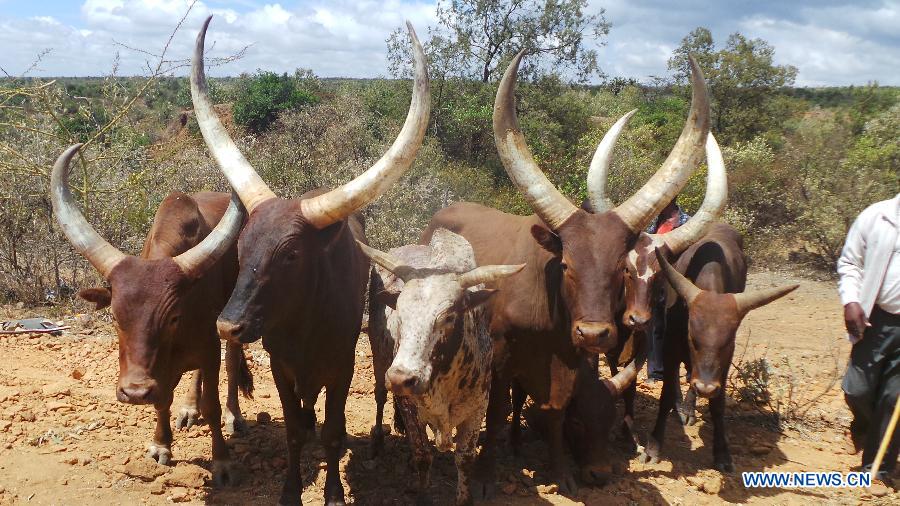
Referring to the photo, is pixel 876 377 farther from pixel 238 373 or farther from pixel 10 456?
pixel 10 456

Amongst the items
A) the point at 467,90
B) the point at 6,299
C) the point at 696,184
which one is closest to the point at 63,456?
the point at 6,299

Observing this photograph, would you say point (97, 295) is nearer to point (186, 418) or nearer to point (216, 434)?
point (216, 434)

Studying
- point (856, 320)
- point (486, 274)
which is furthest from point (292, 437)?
point (856, 320)

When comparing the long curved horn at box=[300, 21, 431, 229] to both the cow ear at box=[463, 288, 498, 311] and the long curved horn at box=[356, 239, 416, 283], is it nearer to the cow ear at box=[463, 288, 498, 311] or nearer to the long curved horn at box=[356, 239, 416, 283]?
the long curved horn at box=[356, 239, 416, 283]

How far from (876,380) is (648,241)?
202 centimetres

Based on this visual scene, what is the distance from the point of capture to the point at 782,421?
633 cm

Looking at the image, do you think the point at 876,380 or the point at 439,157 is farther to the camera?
the point at 439,157

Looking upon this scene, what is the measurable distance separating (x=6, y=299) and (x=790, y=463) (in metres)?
9.70

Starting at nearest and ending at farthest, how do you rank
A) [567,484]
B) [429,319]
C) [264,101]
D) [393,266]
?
[429,319] < [393,266] < [567,484] < [264,101]

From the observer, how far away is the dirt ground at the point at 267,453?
4.56 metres

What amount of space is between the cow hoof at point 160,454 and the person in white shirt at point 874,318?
5290mm

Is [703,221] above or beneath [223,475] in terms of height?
above

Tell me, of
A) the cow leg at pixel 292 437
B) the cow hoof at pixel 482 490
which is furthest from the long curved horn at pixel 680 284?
the cow leg at pixel 292 437

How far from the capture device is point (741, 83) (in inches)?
762
